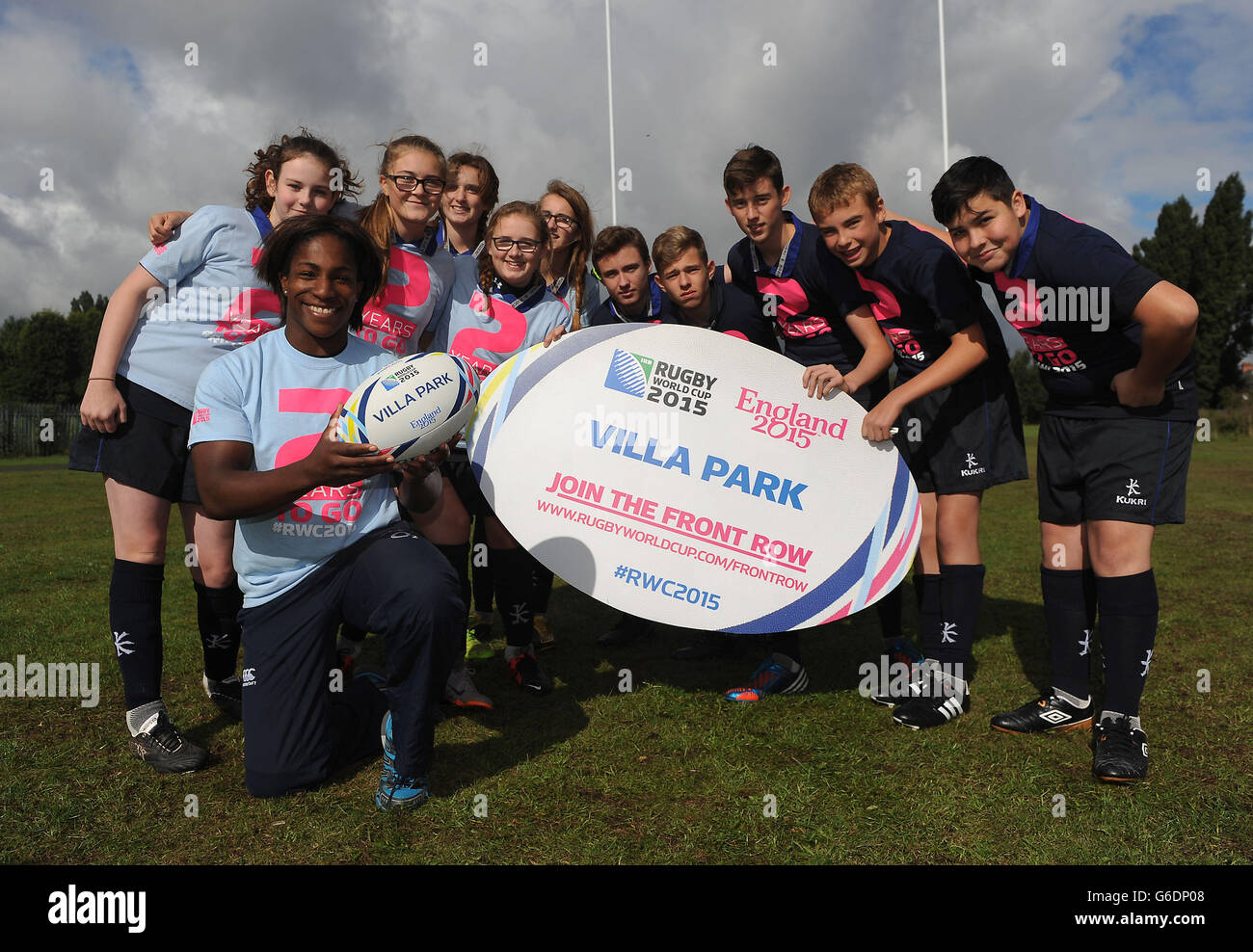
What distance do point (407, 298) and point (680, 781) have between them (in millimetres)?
2236

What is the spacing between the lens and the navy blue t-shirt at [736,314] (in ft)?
12.6

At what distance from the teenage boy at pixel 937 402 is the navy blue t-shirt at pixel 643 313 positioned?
878 mm

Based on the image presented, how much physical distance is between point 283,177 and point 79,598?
415 cm

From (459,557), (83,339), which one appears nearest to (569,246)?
(459,557)

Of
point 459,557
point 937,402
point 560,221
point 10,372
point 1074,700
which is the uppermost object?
point 10,372

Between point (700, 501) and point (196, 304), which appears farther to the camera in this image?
point (700, 501)

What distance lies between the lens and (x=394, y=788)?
8.20 ft

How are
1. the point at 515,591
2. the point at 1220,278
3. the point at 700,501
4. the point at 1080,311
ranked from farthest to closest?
1. the point at 1220,278
2. the point at 515,591
3. the point at 700,501
4. the point at 1080,311

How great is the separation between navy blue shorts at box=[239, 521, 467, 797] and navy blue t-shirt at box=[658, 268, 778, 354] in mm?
1889

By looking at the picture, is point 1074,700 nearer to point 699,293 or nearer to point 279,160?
point 699,293

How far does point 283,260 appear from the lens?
269 cm

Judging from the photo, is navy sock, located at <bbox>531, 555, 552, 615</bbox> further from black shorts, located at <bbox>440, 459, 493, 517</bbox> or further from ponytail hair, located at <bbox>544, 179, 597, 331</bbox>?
ponytail hair, located at <bbox>544, 179, 597, 331</bbox>

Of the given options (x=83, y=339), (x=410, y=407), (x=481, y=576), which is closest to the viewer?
(x=410, y=407)
